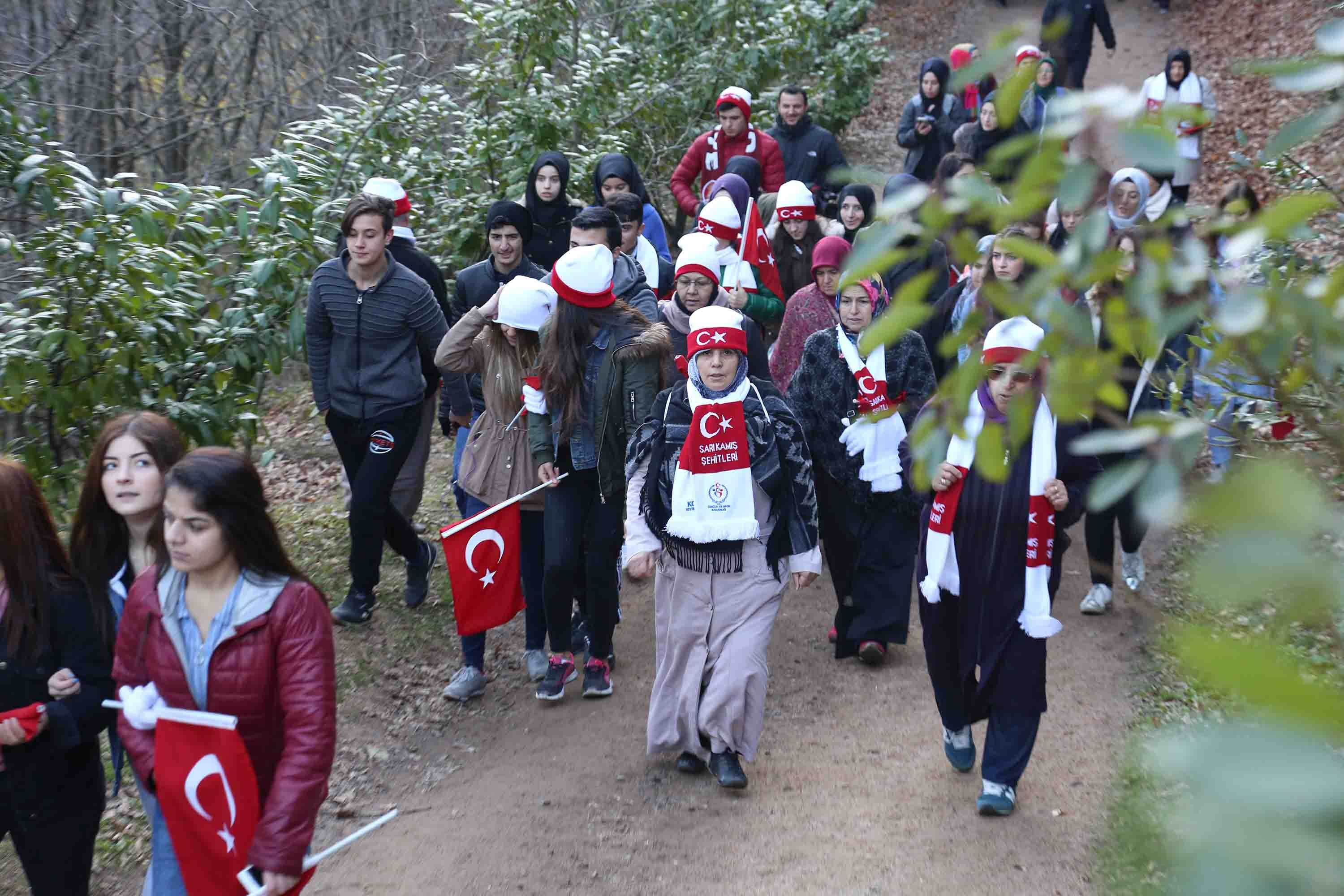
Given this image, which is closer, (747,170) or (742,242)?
(742,242)

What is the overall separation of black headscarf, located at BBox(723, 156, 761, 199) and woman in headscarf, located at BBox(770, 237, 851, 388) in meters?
2.42

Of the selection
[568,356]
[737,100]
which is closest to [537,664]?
[568,356]

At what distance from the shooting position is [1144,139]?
1277 mm

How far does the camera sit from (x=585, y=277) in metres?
6.39

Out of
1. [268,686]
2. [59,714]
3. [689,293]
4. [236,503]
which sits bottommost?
[59,714]

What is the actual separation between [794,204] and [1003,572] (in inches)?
171

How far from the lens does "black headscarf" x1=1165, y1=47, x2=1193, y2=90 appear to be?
14008 mm

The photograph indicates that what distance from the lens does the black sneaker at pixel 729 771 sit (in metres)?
5.87

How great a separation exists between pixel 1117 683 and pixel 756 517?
2.50 m

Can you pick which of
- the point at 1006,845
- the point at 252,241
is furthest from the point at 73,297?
the point at 1006,845

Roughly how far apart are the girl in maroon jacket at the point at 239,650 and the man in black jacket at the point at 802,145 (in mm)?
8332

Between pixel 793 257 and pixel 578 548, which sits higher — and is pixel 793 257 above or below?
above

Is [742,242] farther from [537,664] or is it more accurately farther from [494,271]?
[537,664]

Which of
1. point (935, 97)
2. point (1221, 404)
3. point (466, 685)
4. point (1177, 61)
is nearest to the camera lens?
point (1221, 404)
